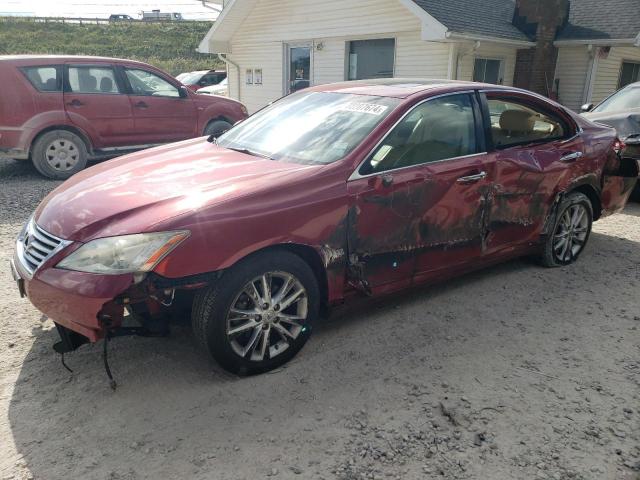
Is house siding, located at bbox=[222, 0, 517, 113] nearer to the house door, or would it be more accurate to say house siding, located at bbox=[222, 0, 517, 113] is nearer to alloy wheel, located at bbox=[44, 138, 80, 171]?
the house door

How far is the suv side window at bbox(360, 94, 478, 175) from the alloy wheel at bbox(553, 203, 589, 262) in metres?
1.45

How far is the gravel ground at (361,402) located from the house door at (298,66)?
40.0ft

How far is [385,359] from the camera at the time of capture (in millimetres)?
3283

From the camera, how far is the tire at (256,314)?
110 inches

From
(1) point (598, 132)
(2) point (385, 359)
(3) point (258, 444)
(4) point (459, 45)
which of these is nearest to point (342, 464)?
(3) point (258, 444)

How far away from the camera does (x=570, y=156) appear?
14.8ft

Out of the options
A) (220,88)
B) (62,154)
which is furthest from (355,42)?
(62,154)

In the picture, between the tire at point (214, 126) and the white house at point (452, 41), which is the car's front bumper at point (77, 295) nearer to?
the tire at point (214, 126)

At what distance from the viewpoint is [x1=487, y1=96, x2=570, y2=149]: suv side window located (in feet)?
13.4

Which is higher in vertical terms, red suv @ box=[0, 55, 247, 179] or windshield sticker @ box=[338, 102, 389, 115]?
windshield sticker @ box=[338, 102, 389, 115]

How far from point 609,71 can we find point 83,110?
13.2 m

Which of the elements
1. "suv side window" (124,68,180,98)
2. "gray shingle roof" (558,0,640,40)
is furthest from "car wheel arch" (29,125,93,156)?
"gray shingle roof" (558,0,640,40)

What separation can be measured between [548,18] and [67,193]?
1331 centimetres

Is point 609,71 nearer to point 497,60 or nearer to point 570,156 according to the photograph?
point 497,60
